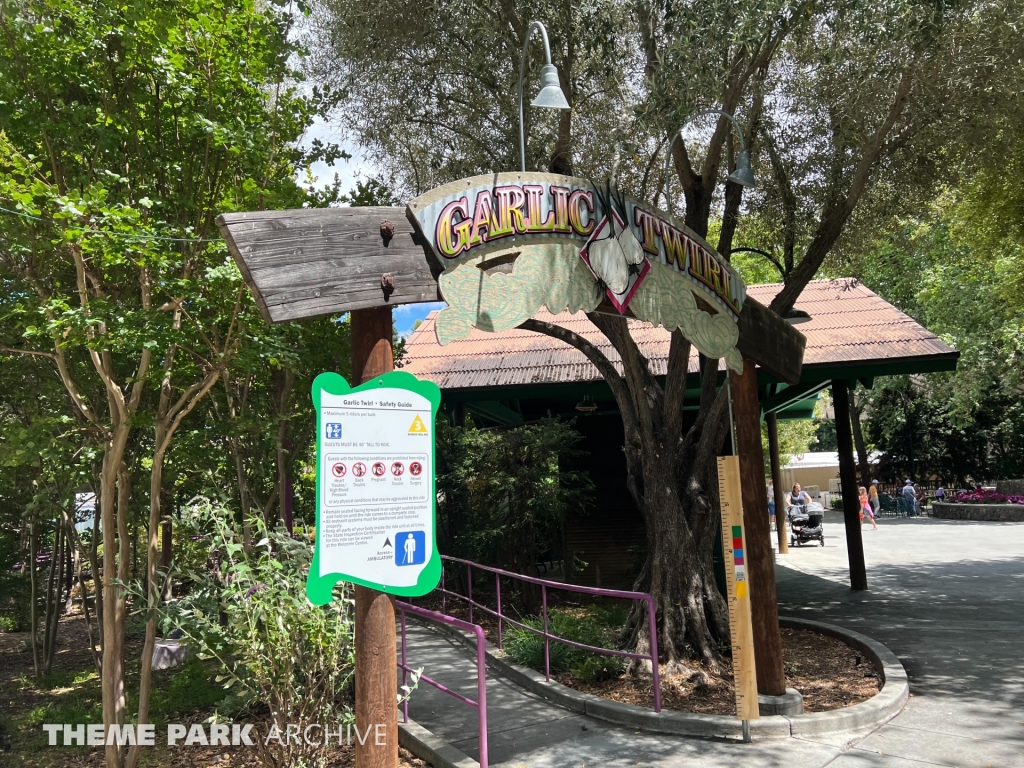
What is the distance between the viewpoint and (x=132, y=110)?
19.2ft

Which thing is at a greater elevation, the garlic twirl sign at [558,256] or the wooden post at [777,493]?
the garlic twirl sign at [558,256]

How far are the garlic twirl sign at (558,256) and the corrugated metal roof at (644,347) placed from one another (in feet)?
16.6

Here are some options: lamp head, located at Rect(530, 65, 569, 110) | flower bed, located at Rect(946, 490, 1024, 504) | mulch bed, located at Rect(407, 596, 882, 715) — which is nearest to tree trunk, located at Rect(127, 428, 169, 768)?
mulch bed, located at Rect(407, 596, 882, 715)

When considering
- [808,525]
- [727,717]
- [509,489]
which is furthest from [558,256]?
[808,525]

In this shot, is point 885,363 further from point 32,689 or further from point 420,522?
point 32,689

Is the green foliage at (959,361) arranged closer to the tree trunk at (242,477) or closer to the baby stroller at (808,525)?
the baby stroller at (808,525)

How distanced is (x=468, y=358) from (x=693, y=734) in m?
8.12

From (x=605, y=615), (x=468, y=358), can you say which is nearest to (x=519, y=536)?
(x=605, y=615)

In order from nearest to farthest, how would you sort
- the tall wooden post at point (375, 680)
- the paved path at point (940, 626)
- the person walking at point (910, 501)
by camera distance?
the tall wooden post at point (375, 680) < the paved path at point (940, 626) < the person walking at point (910, 501)

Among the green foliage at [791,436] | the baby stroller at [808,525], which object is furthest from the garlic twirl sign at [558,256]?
the green foliage at [791,436]

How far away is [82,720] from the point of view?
27.2 ft

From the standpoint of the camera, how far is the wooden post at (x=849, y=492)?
37.6 feet

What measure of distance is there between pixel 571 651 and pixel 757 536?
231 centimetres

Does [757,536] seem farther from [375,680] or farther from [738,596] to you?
[375,680]
